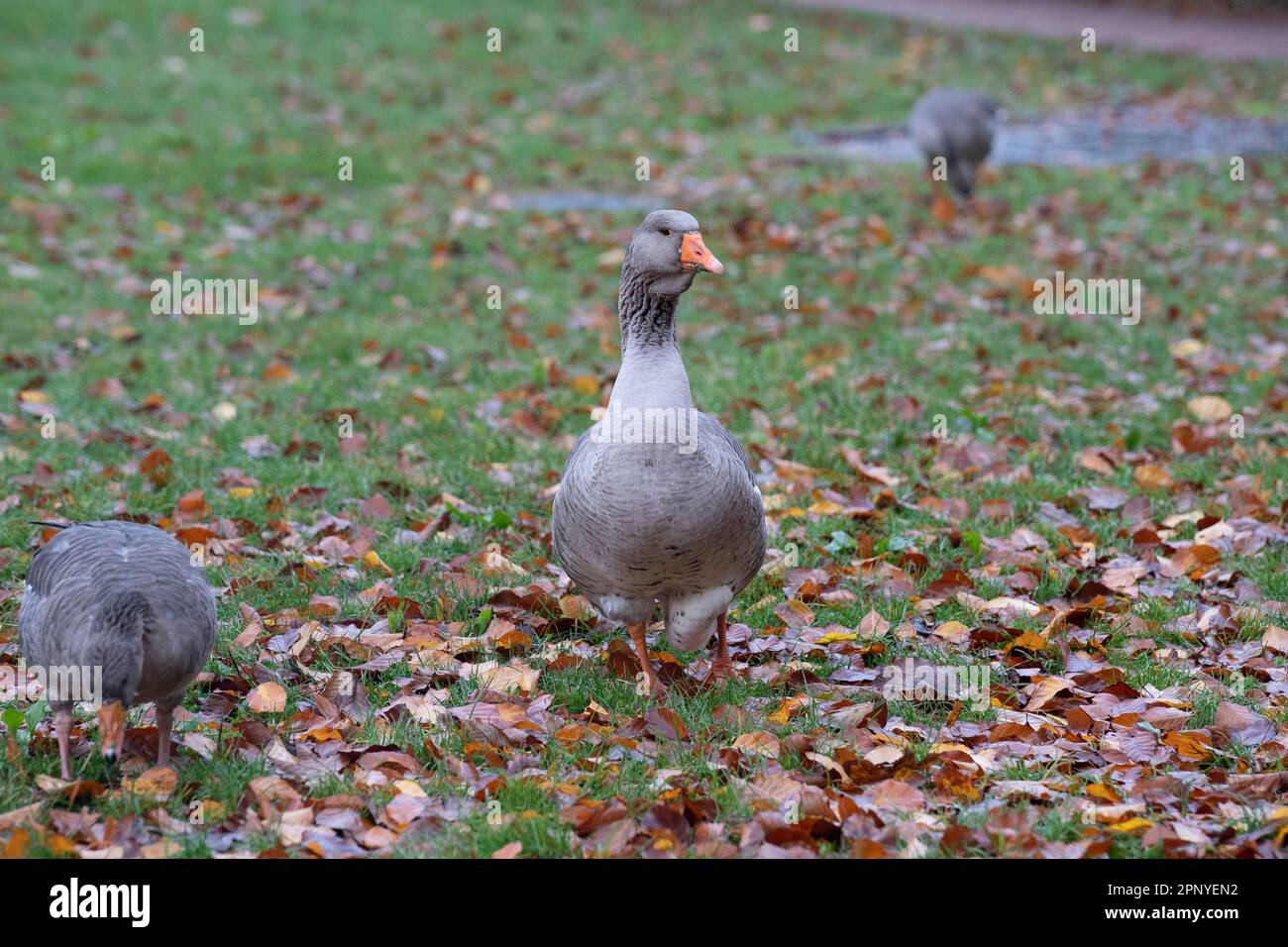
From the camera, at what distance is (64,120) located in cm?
1366

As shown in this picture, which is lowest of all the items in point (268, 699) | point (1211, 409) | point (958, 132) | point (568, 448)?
point (268, 699)

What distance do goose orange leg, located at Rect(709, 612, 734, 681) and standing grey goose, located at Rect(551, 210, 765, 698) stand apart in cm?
5

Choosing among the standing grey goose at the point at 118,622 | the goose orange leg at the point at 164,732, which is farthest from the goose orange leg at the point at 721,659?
the goose orange leg at the point at 164,732

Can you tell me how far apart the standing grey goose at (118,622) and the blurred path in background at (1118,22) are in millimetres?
19280

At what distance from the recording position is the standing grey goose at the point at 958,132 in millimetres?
12180

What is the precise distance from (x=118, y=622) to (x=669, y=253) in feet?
6.65

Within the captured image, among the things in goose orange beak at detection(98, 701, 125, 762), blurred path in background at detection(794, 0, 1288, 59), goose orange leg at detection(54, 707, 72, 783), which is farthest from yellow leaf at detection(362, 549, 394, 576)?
blurred path in background at detection(794, 0, 1288, 59)

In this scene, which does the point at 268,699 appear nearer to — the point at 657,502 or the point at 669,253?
the point at 657,502

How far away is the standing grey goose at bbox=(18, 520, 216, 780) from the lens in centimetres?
366

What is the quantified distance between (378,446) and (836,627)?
9.69 ft

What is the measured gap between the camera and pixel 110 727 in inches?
139

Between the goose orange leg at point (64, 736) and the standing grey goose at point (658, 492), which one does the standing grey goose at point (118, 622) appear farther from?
the standing grey goose at point (658, 492)

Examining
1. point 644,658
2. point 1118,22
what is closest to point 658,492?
point 644,658

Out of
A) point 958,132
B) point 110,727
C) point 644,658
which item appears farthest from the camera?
point 958,132
